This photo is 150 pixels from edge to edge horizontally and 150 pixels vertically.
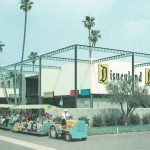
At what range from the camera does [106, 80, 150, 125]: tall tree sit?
3819cm

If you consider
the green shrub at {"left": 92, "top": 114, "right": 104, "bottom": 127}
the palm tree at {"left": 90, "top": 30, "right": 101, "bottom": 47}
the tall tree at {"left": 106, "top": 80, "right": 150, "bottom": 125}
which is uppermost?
the palm tree at {"left": 90, "top": 30, "right": 101, "bottom": 47}

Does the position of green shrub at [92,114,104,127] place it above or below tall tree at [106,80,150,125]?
below

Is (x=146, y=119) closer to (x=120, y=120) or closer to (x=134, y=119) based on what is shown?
(x=134, y=119)

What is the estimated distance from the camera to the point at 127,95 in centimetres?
3844

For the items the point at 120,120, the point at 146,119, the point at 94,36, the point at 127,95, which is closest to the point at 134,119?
the point at 146,119

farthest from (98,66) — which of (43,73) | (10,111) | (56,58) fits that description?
(10,111)

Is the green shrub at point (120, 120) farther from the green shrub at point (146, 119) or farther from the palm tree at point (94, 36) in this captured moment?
the palm tree at point (94, 36)

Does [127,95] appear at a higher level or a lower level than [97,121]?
Result: higher

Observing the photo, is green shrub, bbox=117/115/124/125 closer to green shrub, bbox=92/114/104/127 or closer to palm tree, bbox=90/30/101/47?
green shrub, bbox=92/114/104/127

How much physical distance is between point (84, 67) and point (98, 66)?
1.85 metres

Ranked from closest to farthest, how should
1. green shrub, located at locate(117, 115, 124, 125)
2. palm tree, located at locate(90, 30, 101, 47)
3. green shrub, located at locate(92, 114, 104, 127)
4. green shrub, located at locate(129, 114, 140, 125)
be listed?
green shrub, located at locate(92, 114, 104, 127) → green shrub, located at locate(117, 115, 124, 125) → green shrub, located at locate(129, 114, 140, 125) → palm tree, located at locate(90, 30, 101, 47)

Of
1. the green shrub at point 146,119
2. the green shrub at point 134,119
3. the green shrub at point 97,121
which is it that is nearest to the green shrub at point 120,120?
the green shrub at point 134,119

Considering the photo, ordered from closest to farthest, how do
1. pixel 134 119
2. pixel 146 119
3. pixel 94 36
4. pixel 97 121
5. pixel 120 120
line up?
pixel 97 121 < pixel 120 120 < pixel 134 119 < pixel 146 119 < pixel 94 36

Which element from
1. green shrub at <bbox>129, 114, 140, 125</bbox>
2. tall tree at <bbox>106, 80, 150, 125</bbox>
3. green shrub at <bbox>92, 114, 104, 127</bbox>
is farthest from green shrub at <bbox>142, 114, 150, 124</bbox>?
green shrub at <bbox>92, 114, 104, 127</bbox>
